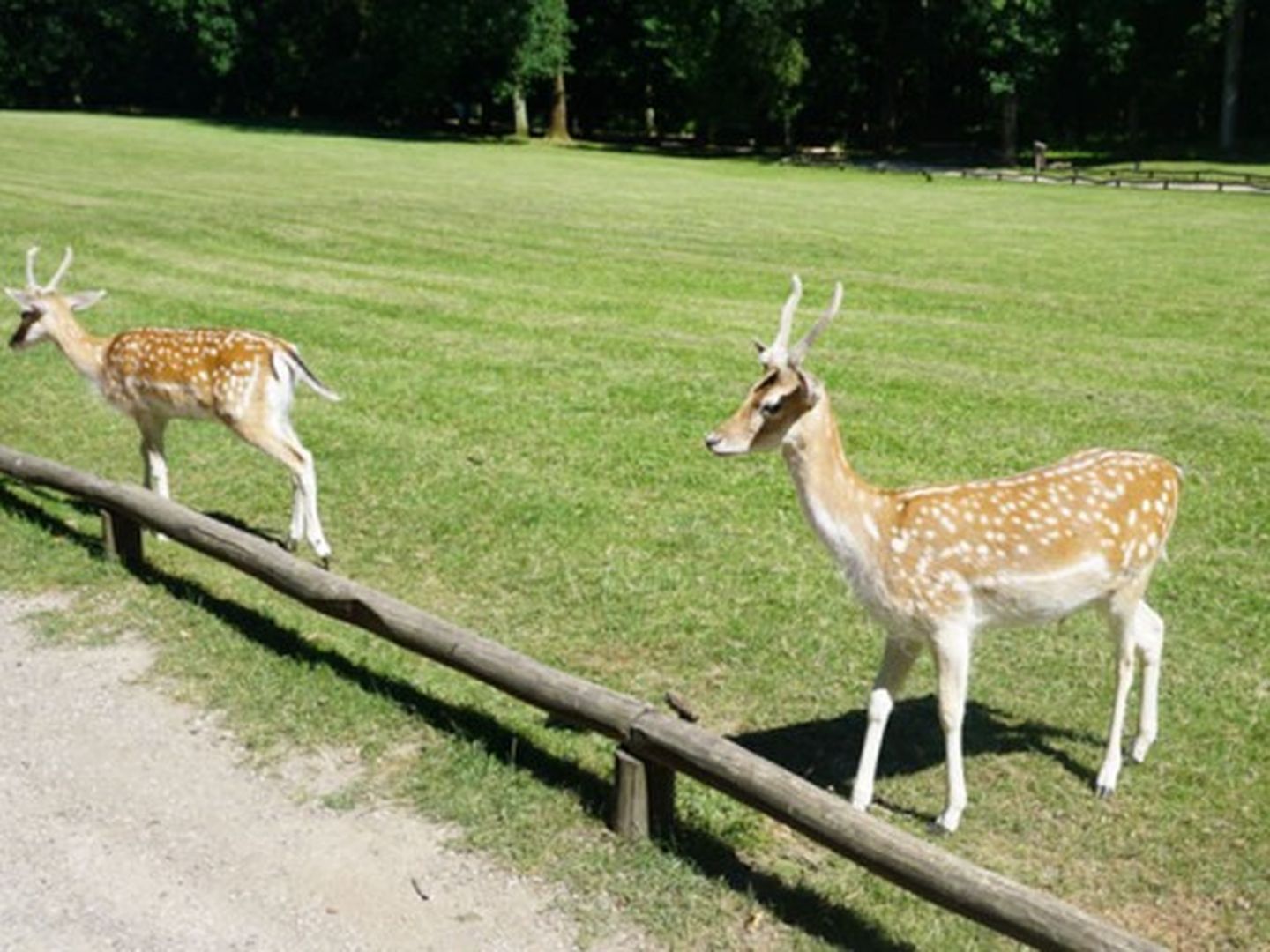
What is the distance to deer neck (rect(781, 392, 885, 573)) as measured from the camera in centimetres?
630

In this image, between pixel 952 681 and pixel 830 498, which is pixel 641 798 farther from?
pixel 830 498

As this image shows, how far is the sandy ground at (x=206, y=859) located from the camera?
18.5 ft

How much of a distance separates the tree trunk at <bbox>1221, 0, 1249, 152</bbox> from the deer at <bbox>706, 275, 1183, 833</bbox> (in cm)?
5481

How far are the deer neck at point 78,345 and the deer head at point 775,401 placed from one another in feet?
20.1

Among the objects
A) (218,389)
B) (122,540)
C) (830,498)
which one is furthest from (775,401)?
(122,540)

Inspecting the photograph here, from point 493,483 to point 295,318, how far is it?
778cm

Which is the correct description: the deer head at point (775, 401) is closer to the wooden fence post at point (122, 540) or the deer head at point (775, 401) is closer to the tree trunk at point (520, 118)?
the wooden fence post at point (122, 540)

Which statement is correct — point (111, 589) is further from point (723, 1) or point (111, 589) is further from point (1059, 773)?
point (723, 1)

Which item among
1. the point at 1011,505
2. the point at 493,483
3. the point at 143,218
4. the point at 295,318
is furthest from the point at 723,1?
the point at 1011,505

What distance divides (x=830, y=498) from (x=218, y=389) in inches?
203

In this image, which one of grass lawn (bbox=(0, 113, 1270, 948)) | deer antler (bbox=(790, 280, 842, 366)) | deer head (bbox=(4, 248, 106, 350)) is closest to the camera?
deer antler (bbox=(790, 280, 842, 366))

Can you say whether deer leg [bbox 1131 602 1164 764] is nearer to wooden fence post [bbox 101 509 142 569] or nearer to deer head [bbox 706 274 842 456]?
deer head [bbox 706 274 842 456]

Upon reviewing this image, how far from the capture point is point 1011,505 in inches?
253

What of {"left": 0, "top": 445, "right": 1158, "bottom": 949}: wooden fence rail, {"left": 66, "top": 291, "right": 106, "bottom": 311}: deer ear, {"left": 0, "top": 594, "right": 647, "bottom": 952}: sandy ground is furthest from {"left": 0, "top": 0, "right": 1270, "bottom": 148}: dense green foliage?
{"left": 0, "top": 594, "right": 647, "bottom": 952}: sandy ground
